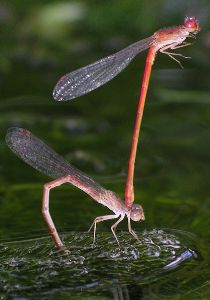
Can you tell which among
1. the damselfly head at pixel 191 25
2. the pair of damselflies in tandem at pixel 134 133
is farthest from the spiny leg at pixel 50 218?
the damselfly head at pixel 191 25

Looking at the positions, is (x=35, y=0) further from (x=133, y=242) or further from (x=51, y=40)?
(x=133, y=242)

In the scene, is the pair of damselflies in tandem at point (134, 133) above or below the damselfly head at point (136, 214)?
above

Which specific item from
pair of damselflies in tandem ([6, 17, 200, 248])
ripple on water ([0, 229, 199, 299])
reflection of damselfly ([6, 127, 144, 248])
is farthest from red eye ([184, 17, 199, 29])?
ripple on water ([0, 229, 199, 299])

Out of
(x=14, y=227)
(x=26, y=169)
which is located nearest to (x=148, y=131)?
(x=26, y=169)

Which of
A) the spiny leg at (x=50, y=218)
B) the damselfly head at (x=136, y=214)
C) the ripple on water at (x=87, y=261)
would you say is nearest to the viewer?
the ripple on water at (x=87, y=261)

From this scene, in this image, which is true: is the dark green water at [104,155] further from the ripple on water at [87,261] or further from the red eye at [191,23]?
the red eye at [191,23]

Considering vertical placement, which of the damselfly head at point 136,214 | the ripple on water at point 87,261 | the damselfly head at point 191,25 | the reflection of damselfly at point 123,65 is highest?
the damselfly head at point 191,25

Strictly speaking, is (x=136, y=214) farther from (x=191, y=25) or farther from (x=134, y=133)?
(x=191, y=25)

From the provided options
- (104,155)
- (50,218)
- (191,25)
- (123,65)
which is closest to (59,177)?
(50,218)
